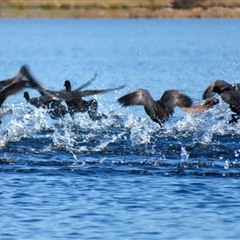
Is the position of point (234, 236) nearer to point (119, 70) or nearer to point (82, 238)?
point (82, 238)

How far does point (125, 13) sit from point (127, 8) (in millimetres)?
4315


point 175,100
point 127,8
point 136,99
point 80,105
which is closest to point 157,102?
point 175,100

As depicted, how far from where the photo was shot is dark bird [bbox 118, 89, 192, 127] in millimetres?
16797

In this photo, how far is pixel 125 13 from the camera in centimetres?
8081

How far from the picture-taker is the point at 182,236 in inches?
441

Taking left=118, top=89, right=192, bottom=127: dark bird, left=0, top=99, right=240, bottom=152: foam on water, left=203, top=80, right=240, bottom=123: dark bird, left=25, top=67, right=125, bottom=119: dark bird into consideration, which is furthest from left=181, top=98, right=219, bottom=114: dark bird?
left=25, top=67, right=125, bottom=119: dark bird

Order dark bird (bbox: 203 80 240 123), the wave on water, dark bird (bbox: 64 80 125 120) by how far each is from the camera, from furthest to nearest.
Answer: dark bird (bbox: 64 80 125 120), dark bird (bbox: 203 80 240 123), the wave on water

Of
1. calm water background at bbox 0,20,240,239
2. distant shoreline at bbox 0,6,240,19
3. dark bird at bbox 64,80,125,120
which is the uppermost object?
distant shoreline at bbox 0,6,240,19

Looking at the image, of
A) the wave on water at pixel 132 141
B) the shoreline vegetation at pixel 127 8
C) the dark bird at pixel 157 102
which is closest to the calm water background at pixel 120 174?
the wave on water at pixel 132 141

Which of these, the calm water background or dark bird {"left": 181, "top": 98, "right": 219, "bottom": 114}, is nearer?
the calm water background

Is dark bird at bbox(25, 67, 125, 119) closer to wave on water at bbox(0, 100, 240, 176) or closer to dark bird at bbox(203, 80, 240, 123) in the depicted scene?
wave on water at bbox(0, 100, 240, 176)

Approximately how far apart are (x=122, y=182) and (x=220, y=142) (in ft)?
12.6

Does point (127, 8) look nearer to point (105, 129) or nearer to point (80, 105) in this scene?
point (105, 129)

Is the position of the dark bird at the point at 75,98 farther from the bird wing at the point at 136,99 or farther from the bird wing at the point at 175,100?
the bird wing at the point at 175,100
